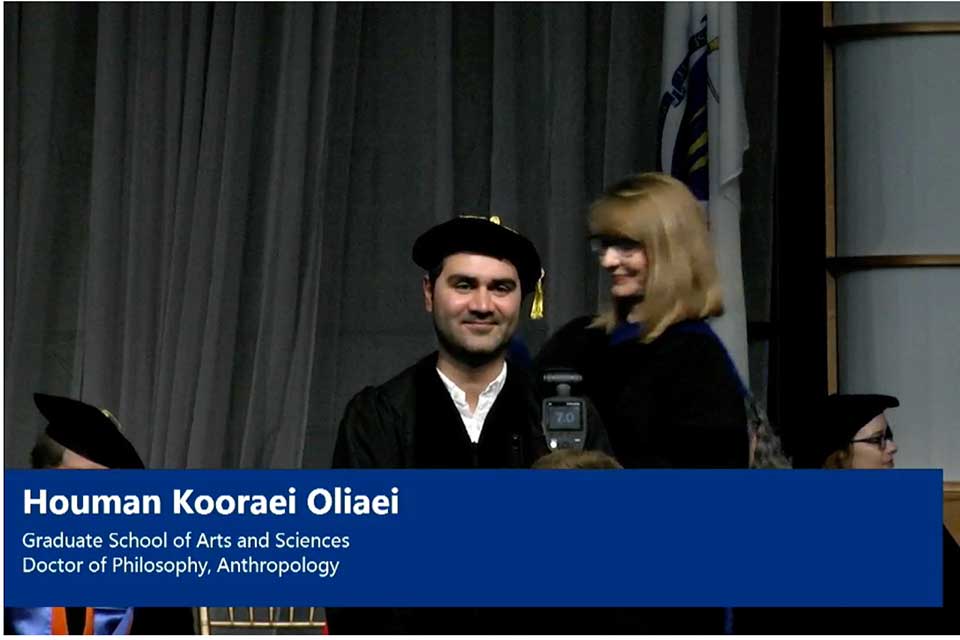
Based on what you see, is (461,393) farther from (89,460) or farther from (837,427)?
(837,427)

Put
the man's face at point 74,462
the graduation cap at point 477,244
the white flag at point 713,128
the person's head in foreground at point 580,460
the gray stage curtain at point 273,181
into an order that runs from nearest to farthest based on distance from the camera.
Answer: the person's head in foreground at point 580,460 → the graduation cap at point 477,244 → the man's face at point 74,462 → the white flag at point 713,128 → the gray stage curtain at point 273,181

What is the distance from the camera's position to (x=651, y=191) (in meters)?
3.09

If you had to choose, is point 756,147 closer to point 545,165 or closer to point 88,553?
point 545,165

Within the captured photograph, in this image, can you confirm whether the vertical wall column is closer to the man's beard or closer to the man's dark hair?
the man's beard

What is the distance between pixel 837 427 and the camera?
12.0ft

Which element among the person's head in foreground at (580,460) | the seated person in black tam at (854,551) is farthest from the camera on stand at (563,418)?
the seated person in black tam at (854,551)

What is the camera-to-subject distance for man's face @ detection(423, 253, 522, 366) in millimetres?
2986

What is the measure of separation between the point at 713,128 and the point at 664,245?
5.49ft

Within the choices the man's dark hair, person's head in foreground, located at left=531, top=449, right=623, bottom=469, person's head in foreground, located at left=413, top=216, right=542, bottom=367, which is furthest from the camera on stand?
the man's dark hair

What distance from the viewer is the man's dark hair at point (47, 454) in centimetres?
338

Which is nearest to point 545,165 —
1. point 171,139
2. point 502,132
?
point 502,132

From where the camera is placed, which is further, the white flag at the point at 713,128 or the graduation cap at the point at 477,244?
the white flag at the point at 713,128

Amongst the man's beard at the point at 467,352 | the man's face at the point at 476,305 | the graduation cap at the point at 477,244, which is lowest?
the man's beard at the point at 467,352
